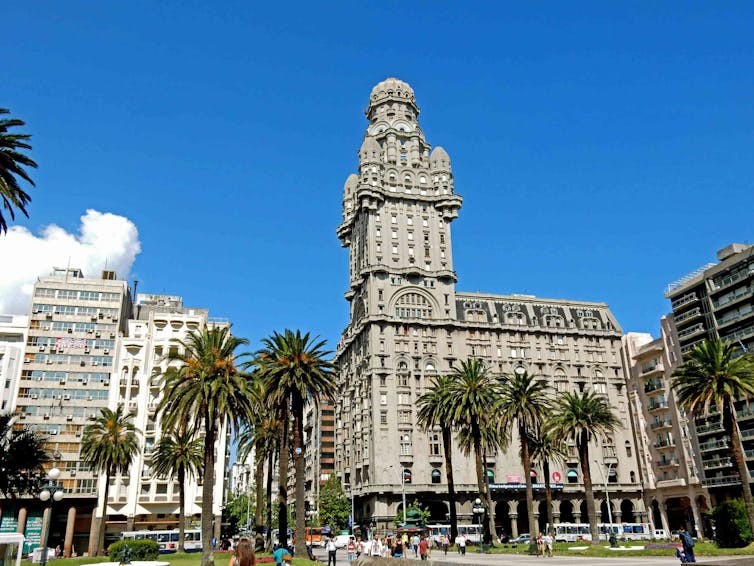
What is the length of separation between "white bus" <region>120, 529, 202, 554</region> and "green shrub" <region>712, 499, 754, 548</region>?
173 feet

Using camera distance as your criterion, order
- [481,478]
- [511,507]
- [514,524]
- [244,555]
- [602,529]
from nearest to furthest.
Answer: [244,555] < [481,478] < [602,529] < [514,524] < [511,507]

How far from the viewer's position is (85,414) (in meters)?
87.3

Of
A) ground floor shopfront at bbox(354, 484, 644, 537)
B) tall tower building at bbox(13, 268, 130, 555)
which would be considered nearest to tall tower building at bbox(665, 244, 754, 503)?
ground floor shopfront at bbox(354, 484, 644, 537)

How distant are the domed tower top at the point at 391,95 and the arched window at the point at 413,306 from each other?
4284cm

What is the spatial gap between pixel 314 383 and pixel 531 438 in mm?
33595

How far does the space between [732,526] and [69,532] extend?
7507 centimetres

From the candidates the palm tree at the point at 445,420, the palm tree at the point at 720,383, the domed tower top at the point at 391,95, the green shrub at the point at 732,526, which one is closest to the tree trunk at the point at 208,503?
the palm tree at the point at 445,420

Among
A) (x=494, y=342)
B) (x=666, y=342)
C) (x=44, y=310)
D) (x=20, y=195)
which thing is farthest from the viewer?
(x=494, y=342)

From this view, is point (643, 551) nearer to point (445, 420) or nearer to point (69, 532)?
point (445, 420)

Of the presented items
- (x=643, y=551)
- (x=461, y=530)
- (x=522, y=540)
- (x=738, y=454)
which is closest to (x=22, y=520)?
(x=461, y=530)

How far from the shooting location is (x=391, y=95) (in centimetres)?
12862

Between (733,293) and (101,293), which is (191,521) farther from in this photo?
(733,293)

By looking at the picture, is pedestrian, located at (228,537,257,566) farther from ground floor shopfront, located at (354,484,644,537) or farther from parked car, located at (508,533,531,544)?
ground floor shopfront, located at (354,484,644,537)

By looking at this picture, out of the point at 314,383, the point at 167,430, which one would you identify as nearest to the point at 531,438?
the point at 314,383
